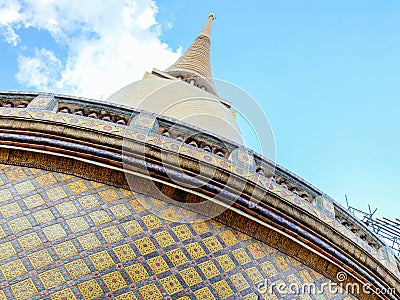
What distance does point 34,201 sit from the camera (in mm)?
6902

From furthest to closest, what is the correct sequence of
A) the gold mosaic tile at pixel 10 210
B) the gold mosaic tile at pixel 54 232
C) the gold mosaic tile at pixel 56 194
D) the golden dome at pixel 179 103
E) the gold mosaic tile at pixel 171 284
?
the golden dome at pixel 179 103, the gold mosaic tile at pixel 56 194, the gold mosaic tile at pixel 10 210, the gold mosaic tile at pixel 54 232, the gold mosaic tile at pixel 171 284

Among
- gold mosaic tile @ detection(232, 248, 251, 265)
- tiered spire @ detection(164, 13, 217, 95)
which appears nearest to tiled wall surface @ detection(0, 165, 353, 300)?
gold mosaic tile @ detection(232, 248, 251, 265)

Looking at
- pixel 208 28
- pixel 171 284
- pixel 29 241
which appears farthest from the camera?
pixel 208 28

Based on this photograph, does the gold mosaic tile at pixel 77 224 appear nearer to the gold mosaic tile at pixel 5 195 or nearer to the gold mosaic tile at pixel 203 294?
the gold mosaic tile at pixel 5 195

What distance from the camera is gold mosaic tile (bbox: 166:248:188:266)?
258 inches

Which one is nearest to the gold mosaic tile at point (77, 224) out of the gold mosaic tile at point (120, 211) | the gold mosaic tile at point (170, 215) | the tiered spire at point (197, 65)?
the gold mosaic tile at point (120, 211)

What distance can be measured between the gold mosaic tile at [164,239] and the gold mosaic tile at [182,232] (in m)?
0.12

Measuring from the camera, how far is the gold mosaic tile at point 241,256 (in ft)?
22.6

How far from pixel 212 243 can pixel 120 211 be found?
1293mm

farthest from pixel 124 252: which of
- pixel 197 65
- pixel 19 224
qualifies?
pixel 197 65

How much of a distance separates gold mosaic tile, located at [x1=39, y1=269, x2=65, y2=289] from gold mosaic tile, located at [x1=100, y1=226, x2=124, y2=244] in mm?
733

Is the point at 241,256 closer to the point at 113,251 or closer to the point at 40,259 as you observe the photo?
the point at 113,251

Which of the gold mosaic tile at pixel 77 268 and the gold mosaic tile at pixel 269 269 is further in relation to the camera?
the gold mosaic tile at pixel 269 269

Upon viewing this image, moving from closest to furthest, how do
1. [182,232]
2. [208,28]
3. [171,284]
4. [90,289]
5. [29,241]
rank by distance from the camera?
[90,289]
[171,284]
[29,241]
[182,232]
[208,28]
